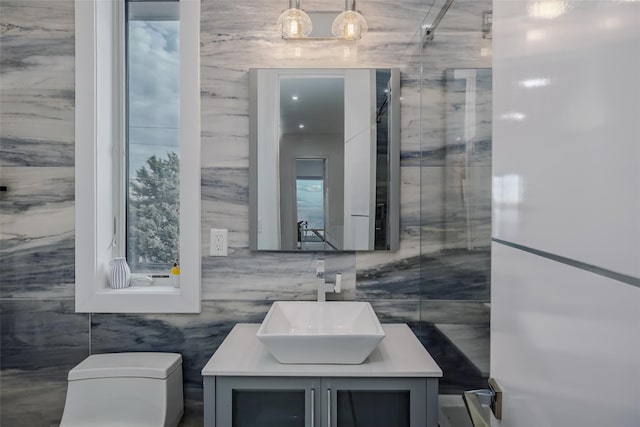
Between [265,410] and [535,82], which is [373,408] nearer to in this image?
[265,410]

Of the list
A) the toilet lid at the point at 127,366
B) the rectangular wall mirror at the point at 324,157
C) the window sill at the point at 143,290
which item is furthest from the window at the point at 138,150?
the rectangular wall mirror at the point at 324,157

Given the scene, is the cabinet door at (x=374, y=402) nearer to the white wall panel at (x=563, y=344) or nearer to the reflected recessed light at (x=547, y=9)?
the white wall panel at (x=563, y=344)

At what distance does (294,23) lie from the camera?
1.75 meters

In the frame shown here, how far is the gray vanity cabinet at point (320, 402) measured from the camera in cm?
133

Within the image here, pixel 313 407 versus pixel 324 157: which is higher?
pixel 324 157

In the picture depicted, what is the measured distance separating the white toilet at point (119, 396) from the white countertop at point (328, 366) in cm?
37

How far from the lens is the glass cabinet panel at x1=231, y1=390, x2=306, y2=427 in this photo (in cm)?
135

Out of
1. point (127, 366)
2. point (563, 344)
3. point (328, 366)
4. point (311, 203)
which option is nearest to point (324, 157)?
point (311, 203)

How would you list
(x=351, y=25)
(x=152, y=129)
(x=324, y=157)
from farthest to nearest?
(x=152, y=129) < (x=324, y=157) < (x=351, y=25)

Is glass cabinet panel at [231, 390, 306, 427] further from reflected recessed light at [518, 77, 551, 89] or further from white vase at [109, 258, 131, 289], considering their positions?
reflected recessed light at [518, 77, 551, 89]

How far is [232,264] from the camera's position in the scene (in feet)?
6.16

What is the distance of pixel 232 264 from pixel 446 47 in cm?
A: 125

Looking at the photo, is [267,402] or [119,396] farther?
[119,396]

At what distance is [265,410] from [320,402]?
0.19 m
